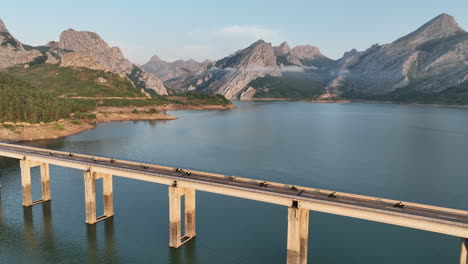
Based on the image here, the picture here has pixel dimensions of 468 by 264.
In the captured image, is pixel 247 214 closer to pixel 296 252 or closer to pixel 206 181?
pixel 206 181

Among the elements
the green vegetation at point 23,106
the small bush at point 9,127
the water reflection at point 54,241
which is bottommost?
the water reflection at point 54,241

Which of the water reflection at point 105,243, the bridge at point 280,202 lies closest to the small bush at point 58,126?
the bridge at point 280,202

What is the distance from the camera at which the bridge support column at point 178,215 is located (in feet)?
160

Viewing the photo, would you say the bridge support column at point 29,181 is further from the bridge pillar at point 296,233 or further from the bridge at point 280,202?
the bridge pillar at point 296,233

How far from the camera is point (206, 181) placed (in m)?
48.3

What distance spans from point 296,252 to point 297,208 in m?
5.45

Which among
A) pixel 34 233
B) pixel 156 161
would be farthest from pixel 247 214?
pixel 156 161

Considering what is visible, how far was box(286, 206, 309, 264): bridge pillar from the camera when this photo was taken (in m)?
40.2

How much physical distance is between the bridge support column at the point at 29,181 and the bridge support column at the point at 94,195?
16245mm

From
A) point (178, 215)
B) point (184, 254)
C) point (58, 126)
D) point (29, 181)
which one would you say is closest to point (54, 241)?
point (29, 181)

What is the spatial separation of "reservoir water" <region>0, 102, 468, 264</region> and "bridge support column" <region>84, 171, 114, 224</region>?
158cm

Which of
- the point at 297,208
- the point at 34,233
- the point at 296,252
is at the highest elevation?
the point at 297,208

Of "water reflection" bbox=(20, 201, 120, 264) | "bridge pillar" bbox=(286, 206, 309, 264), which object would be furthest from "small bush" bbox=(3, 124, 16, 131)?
"bridge pillar" bbox=(286, 206, 309, 264)

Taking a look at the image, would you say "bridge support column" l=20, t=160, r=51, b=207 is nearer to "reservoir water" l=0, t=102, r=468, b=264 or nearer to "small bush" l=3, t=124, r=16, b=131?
"reservoir water" l=0, t=102, r=468, b=264
